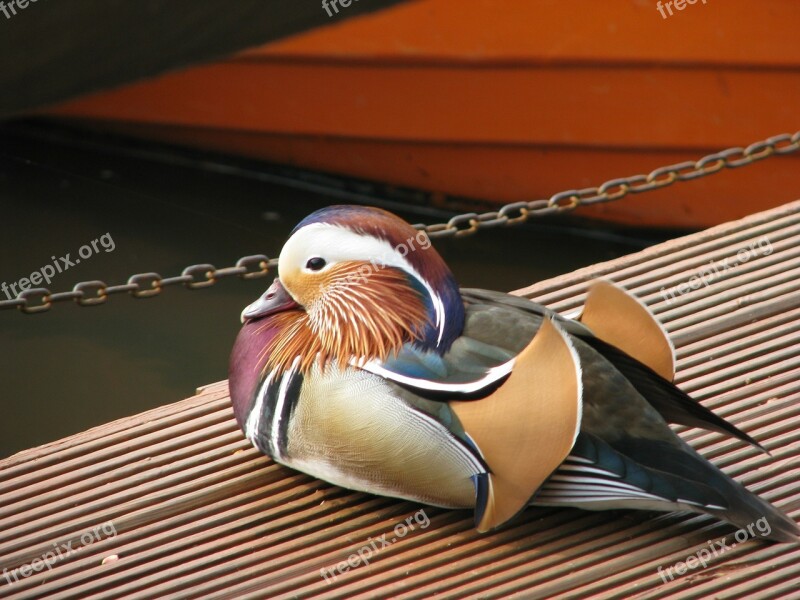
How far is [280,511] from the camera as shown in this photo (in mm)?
2006

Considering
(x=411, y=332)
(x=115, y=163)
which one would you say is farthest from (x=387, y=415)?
(x=115, y=163)

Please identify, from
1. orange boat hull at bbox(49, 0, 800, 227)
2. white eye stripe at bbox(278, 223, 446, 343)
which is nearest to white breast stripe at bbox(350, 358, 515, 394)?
white eye stripe at bbox(278, 223, 446, 343)

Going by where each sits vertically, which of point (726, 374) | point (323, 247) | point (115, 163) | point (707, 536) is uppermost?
point (115, 163)

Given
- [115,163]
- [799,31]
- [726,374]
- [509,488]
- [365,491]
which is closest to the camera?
[509,488]

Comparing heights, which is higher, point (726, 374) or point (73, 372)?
point (73, 372)

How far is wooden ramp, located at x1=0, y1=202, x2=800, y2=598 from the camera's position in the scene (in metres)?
1.81

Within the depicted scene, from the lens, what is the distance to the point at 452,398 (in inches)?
69.4

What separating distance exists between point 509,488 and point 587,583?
0.22 metres

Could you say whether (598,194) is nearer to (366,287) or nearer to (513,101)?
(366,287)

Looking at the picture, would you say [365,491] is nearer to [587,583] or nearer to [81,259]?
[587,583]

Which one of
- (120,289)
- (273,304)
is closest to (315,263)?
(273,304)

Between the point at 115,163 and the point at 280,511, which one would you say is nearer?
the point at 280,511

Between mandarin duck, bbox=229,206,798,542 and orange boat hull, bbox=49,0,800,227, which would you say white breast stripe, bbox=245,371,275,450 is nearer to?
mandarin duck, bbox=229,206,798,542

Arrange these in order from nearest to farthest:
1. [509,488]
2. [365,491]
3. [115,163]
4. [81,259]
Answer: [509,488], [365,491], [81,259], [115,163]
